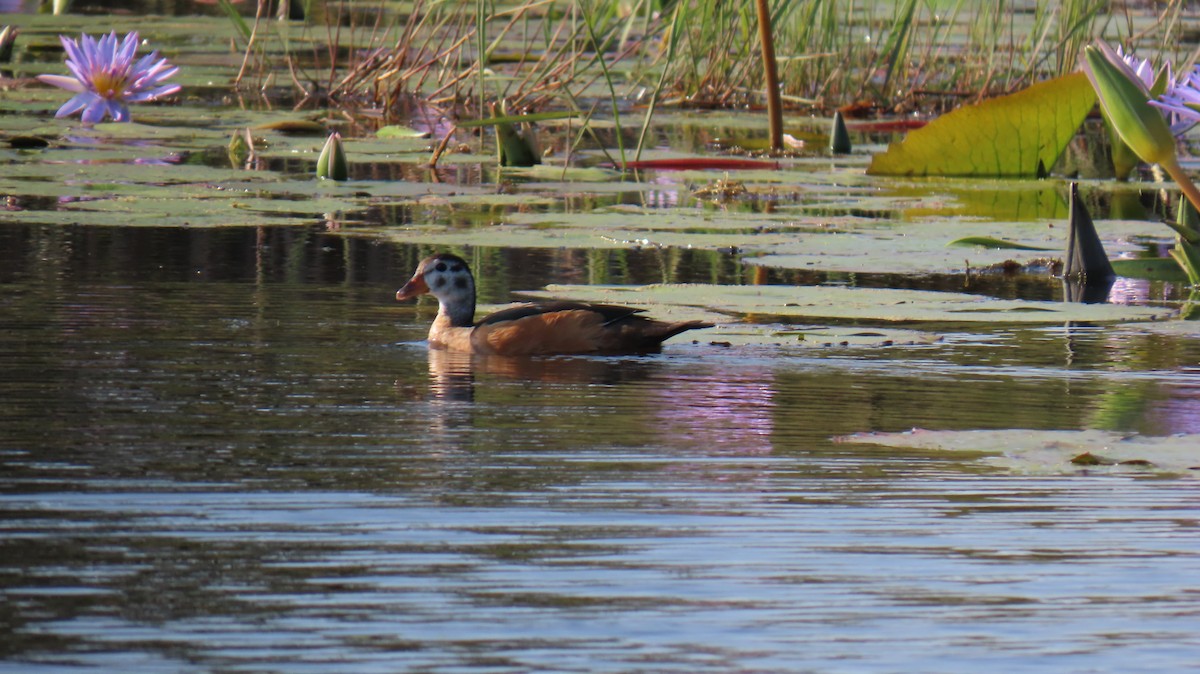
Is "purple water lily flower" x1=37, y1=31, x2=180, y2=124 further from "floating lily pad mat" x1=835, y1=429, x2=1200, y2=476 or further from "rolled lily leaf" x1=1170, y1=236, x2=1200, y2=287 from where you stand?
"floating lily pad mat" x1=835, y1=429, x2=1200, y2=476

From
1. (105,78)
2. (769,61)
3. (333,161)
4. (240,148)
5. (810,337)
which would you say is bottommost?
(810,337)

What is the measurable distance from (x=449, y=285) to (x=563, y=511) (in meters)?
2.68

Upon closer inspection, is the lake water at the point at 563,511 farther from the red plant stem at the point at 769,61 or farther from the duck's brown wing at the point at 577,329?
the red plant stem at the point at 769,61

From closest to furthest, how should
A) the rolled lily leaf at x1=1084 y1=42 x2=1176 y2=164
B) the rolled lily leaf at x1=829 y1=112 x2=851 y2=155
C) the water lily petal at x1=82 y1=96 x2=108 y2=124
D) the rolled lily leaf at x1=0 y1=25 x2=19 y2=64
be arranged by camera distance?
the rolled lily leaf at x1=1084 y1=42 x2=1176 y2=164, the water lily petal at x1=82 y1=96 x2=108 y2=124, the rolled lily leaf at x1=829 y1=112 x2=851 y2=155, the rolled lily leaf at x1=0 y1=25 x2=19 y2=64

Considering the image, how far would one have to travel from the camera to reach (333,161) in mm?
9062

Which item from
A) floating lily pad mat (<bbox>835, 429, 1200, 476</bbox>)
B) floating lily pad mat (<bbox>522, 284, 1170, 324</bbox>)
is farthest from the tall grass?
floating lily pad mat (<bbox>835, 429, 1200, 476</bbox>)

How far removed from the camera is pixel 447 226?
25.1ft

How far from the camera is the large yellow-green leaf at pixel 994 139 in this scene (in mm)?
9102

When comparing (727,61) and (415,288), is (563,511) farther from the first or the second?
(727,61)

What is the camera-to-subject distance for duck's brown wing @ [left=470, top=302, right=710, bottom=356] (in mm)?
5395

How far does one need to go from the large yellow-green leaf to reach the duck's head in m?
4.01

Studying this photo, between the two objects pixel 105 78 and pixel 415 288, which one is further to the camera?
pixel 105 78

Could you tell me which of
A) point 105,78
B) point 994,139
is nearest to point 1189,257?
point 994,139

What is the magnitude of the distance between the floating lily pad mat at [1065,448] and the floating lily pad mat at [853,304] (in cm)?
168
